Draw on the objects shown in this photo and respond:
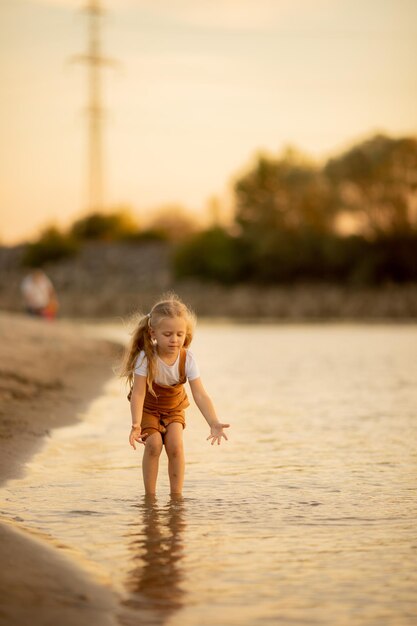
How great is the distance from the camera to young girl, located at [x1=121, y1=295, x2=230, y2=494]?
780 centimetres

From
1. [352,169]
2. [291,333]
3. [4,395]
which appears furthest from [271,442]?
[352,169]

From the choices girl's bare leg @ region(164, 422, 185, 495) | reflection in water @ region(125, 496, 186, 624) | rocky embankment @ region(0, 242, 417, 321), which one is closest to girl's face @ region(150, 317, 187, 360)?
girl's bare leg @ region(164, 422, 185, 495)

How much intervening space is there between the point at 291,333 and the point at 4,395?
21109 millimetres

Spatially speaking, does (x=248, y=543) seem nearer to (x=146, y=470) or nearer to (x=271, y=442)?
(x=146, y=470)

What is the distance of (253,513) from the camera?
7.33 metres

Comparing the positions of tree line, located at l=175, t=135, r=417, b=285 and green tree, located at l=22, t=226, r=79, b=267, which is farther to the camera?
green tree, located at l=22, t=226, r=79, b=267

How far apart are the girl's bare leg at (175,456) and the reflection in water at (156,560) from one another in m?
0.16

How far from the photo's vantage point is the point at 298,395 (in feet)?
A: 50.1

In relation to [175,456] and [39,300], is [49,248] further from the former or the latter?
[175,456]

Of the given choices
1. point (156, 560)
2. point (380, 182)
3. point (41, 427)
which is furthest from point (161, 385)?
point (380, 182)

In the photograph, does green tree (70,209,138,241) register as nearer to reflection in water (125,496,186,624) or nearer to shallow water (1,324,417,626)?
shallow water (1,324,417,626)

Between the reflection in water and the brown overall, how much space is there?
51cm

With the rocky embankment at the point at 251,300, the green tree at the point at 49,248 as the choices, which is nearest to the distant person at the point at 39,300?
the rocky embankment at the point at 251,300

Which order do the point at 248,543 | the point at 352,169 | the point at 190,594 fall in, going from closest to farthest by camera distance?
the point at 190,594 < the point at 248,543 < the point at 352,169
